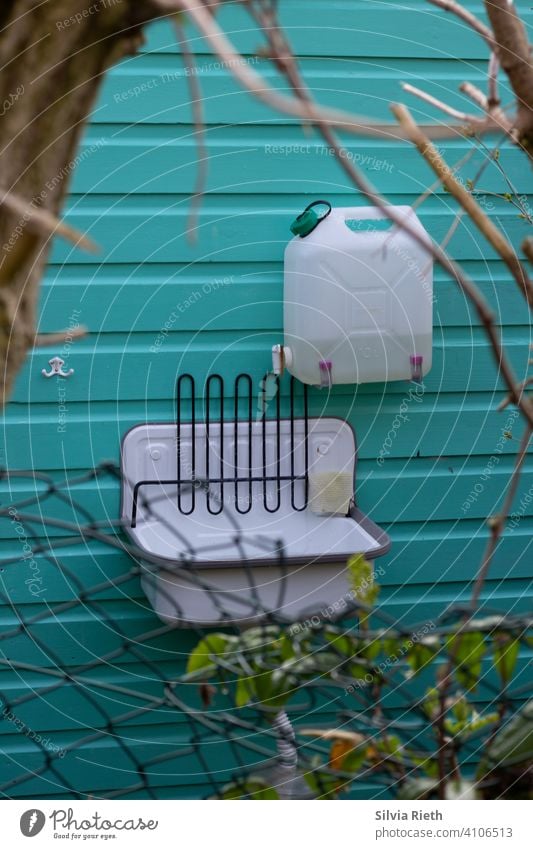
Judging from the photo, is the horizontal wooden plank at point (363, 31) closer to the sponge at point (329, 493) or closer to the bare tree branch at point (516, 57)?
the sponge at point (329, 493)

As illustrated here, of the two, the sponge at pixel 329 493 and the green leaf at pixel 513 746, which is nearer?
the green leaf at pixel 513 746

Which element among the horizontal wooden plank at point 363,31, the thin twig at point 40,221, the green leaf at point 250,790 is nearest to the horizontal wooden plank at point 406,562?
the horizontal wooden plank at point 363,31

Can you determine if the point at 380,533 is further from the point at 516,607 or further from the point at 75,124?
the point at 75,124

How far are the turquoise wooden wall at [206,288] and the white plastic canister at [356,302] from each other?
95 mm

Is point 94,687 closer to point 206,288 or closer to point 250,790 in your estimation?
point 206,288

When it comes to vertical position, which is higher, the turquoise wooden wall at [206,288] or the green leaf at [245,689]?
the turquoise wooden wall at [206,288]

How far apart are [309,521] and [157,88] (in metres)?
0.76

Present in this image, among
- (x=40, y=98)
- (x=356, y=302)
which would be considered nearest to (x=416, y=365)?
(x=356, y=302)

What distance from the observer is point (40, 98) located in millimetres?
417

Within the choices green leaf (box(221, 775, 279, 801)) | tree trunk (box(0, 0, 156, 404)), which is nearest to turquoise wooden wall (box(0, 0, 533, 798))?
green leaf (box(221, 775, 279, 801))

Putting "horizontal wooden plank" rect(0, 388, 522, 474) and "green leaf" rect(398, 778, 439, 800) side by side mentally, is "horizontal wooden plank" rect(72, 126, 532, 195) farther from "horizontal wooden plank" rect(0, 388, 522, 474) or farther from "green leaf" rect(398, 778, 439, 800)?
"green leaf" rect(398, 778, 439, 800)

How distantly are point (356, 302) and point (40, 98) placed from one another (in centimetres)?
129

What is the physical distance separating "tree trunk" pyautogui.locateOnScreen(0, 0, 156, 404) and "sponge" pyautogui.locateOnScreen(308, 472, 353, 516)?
136cm

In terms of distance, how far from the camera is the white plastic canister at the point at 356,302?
1.66 m
